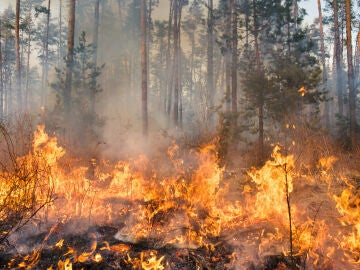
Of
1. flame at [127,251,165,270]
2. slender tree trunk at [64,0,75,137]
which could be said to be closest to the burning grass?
flame at [127,251,165,270]

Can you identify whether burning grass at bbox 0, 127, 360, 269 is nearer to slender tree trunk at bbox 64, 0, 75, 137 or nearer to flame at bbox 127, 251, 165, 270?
flame at bbox 127, 251, 165, 270

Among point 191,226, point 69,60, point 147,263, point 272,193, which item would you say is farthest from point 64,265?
point 69,60

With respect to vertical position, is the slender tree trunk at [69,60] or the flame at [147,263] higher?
the slender tree trunk at [69,60]

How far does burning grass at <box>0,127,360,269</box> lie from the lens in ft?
12.7

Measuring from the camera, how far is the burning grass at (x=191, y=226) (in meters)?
3.86

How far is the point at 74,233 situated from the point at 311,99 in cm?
1070

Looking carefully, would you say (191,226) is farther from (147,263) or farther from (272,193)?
(272,193)

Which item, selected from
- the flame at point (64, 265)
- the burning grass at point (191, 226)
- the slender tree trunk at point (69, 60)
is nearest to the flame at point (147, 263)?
the burning grass at point (191, 226)

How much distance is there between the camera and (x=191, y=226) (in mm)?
4785

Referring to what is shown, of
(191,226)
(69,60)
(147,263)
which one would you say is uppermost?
(69,60)

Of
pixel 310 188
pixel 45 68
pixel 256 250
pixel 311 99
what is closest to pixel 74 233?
pixel 256 250

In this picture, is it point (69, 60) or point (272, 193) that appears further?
point (69, 60)

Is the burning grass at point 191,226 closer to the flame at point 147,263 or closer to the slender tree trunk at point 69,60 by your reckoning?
the flame at point 147,263

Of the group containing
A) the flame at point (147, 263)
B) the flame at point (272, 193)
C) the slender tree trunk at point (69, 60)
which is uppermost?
the slender tree trunk at point (69, 60)
